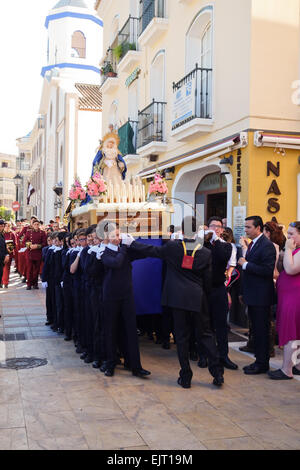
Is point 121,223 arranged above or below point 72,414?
above

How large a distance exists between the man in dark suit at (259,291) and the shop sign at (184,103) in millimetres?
5625

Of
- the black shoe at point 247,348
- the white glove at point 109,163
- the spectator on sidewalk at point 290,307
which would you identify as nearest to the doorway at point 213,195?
the white glove at point 109,163

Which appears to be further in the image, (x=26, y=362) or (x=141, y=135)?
(x=141, y=135)

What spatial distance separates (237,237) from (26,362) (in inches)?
195

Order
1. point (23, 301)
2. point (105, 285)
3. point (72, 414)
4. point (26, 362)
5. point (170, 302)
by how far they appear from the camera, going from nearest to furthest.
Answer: point (72, 414), point (170, 302), point (105, 285), point (26, 362), point (23, 301)

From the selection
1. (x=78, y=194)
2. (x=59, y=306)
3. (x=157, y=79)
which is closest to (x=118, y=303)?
(x=59, y=306)

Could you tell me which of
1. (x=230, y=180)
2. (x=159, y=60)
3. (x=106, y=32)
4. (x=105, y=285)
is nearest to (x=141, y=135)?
(x=159, y=60)

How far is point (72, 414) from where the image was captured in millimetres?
4652

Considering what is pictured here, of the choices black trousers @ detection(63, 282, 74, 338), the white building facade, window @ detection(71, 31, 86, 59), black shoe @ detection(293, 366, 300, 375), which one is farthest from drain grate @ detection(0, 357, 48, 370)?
window @ detection(71, 31, 86, 59)

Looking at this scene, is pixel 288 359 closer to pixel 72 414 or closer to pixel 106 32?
pixel 72 414

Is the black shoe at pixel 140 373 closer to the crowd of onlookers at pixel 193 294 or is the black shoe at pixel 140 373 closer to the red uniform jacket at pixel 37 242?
the crowd of onlookers at pixel 193 294

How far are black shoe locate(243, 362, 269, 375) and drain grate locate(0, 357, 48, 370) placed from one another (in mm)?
2556

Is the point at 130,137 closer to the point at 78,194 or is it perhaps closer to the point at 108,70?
the point at 108,70

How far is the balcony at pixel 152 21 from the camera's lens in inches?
523
